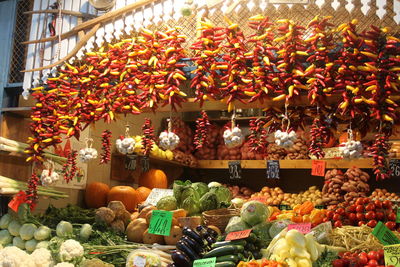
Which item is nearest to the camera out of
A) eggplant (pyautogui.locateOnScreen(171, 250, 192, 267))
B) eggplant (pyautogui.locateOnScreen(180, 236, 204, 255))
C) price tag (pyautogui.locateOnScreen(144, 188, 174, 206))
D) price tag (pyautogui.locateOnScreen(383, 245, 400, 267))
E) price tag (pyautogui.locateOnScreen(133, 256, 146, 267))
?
price tag (pyautogui.locateOnScreen(383, 245, 400, 267))

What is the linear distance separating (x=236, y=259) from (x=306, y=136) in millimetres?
4690

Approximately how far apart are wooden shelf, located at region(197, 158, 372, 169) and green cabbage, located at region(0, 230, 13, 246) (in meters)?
4.01

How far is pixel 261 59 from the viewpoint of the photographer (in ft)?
14.0

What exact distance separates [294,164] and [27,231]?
434 centimetres

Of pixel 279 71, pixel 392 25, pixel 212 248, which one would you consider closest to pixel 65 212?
pixel 212 248

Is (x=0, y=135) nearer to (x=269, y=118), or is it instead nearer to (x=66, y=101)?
(x=66, y=101)

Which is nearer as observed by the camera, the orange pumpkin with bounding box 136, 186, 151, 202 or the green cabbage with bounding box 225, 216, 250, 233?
the green cabbage with bounding box 225, 216, 250, 233

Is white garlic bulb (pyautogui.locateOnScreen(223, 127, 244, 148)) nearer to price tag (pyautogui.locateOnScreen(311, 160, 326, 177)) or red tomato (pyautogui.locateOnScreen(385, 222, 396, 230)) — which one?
red tomato (pyautogui.locateOnScreen(385, 222, 396, 230))

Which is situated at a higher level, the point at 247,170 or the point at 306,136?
the point at 306,136

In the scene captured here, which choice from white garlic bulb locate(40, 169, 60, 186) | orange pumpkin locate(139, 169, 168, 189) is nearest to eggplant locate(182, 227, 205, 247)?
white garlic bulb locate(40, 169, 60, 186)

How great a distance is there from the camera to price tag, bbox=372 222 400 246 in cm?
380

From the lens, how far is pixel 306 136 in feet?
26.4

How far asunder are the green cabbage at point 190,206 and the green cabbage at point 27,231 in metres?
1.54

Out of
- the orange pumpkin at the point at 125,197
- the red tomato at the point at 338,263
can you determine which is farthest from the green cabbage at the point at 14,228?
the red tomato at the point at 338,263
